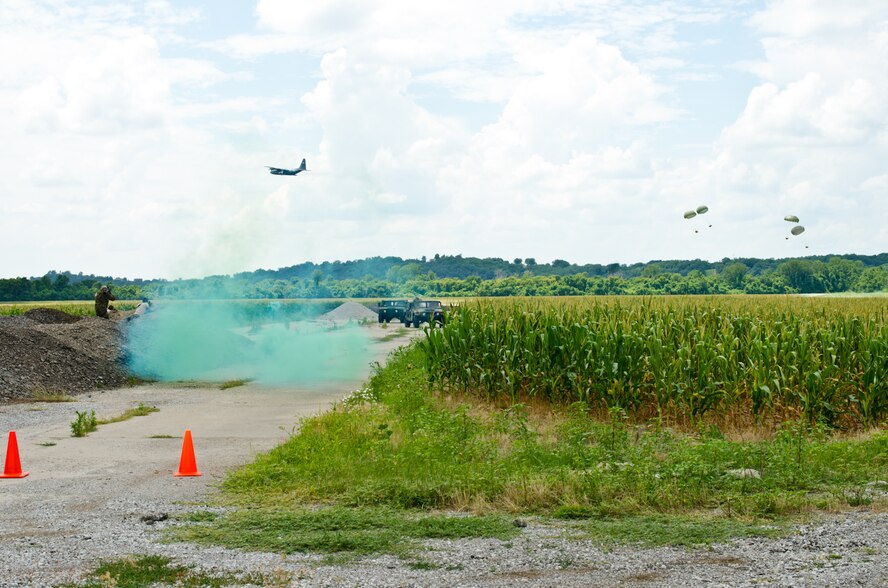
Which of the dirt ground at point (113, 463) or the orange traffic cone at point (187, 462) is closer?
the dirt ground at point (113, 463)

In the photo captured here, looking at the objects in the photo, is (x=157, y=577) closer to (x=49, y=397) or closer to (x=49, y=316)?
(x=49, y=397)

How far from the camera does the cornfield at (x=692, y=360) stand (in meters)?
15.9

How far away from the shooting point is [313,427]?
15703 millimetres

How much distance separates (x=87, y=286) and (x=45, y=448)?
121 metres

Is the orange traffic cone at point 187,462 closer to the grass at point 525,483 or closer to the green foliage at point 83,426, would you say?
the grass at point 525,483

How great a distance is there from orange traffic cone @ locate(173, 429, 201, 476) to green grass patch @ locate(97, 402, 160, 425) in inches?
278

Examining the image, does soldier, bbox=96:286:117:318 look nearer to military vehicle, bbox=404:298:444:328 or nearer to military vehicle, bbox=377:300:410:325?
military vehicle, bbox=404:298:444:328

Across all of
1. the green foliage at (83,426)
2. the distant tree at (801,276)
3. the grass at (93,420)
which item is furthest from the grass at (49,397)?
the distant tree at (801,276)

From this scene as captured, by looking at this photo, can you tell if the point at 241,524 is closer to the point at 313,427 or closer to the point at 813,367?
the point at 313,427

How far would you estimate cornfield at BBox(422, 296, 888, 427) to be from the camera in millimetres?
15906

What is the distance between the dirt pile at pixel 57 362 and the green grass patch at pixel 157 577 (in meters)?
18.0

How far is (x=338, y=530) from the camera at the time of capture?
31.3 ft

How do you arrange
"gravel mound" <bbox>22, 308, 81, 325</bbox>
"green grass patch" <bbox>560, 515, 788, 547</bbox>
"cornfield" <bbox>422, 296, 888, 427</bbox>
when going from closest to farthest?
1. "green grass patch" <bbox>560, 515, 788, 547</bbox>
2. "cornfield" <bbox>422, 296, 888, 427</bbox>
3. "gravel mound" <bbox>22, 308, 81, 325</bbox>

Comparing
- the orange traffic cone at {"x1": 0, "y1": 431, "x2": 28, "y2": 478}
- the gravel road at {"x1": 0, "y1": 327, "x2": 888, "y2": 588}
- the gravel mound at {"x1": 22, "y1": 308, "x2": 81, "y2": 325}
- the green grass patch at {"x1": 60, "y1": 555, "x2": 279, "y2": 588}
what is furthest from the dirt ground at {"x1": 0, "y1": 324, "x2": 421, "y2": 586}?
the gravel mound at {"x1": 22, "y1": 308, "x2": 81, "y2": 325}
